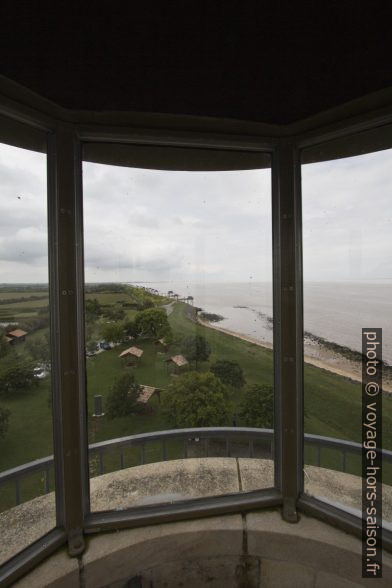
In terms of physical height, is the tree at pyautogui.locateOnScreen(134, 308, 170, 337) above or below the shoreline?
above

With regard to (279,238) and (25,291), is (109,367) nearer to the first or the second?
(25,291)

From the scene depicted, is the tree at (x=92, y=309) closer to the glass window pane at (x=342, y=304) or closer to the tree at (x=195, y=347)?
the tree at (x=195, y=347)

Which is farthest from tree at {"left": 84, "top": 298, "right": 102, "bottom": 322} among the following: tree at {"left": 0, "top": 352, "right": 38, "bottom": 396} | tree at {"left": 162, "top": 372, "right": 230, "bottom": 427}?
tree at {"left": 162, "top": 372, "right": 230, "bottom": 427}

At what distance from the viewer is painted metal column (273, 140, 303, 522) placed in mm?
1356

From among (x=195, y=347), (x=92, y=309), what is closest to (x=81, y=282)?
(x=92, y=309)

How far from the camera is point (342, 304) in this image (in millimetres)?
1406

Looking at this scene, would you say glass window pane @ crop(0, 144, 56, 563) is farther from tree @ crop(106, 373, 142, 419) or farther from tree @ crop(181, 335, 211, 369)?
tree @ crop(181, 335, 211, 369)

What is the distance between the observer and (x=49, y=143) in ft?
3.91

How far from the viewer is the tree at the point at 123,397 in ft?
4.68

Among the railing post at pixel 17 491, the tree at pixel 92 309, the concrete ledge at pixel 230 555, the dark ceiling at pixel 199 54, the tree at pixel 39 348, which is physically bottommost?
the concrete ledge at pixel 230 555

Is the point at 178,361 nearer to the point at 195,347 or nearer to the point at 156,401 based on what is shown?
the point at 195,347

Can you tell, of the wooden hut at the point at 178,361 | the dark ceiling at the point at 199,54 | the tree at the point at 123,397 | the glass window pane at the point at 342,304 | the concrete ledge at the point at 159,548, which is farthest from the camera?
the wooden hut at the point at 178,361

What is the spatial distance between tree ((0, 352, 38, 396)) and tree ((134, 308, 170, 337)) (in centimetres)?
53

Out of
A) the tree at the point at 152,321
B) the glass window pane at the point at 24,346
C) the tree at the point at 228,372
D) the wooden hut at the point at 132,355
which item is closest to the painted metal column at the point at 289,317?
the tree at the point at 228,372
